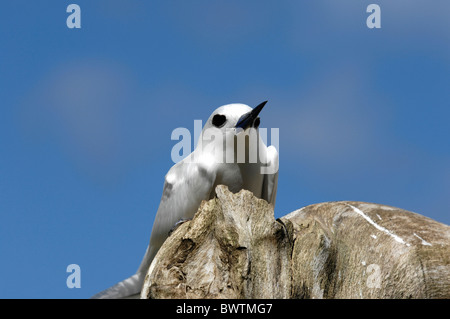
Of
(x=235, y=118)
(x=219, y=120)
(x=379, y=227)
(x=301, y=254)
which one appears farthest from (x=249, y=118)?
(x=379, y=227)

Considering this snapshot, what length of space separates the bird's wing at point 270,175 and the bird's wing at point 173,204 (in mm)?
1209

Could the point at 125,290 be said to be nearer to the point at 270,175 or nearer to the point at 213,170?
the point at 213,170

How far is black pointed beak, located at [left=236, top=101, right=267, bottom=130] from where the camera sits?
1016 cm

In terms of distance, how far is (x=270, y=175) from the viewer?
11.4 m

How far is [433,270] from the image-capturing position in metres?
10.2

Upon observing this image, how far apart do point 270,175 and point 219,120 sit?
1.56 metres

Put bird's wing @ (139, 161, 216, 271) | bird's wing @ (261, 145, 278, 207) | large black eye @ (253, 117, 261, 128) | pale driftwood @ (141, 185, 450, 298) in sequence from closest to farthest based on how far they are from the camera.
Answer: pale driftwood @ (141, 185, 450, 298) → large black eye @ (253, 117, 261, 128) → bird's wing @ (139, 161, 216, 271) → bird's wing @ (261, 145, 278, 207)

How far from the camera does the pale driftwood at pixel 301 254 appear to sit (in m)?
8.84

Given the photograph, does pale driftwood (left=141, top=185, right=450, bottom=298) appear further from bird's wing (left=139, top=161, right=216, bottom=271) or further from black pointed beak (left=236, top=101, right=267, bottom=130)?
black pointed beak (left=236, top=101, right=267, bottom=130)

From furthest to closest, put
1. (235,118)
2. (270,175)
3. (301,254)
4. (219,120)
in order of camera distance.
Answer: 1. (270,175)
2. (219,120)
3. (235,118)
4. (301,254)

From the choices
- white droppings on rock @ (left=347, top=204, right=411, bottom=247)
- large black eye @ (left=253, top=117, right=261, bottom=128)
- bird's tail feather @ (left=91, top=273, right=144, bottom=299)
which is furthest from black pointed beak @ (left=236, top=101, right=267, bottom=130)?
bird's tail feather @ (left=91, top=273, right=144, bottom=299)
